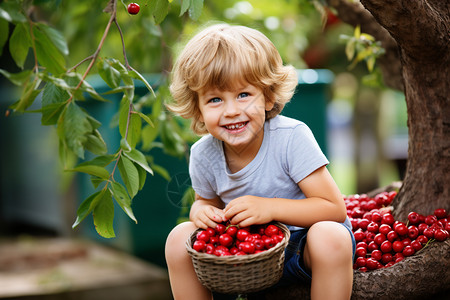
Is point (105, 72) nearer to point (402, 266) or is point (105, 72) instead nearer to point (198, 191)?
point (198, 191)

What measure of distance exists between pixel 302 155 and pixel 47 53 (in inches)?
34.6

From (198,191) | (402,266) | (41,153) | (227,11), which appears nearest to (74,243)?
(41,153)

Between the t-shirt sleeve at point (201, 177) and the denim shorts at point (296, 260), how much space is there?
13.8 inches

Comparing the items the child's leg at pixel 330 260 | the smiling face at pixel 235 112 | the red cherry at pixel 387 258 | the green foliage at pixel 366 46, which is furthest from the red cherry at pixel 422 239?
the green foliage at pixel 366 46

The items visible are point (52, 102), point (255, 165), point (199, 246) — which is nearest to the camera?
point (199, 246)

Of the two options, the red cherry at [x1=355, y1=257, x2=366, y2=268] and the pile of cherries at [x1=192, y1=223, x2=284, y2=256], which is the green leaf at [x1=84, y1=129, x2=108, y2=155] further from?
the red cherry at [x1=355, y1=257, x2=366, y2=268]

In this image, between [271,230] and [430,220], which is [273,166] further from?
[430,220]

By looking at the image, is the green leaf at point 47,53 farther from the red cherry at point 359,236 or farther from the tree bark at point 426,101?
the red cherry at point 359,236

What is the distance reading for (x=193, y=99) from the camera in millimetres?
2107

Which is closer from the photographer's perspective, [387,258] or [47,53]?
[47,53]

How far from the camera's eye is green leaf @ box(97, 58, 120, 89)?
1.92 meters

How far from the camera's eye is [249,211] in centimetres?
180

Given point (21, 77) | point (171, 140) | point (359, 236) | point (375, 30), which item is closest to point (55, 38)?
point (21, 77)

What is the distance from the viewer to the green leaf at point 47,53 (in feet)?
6.20
